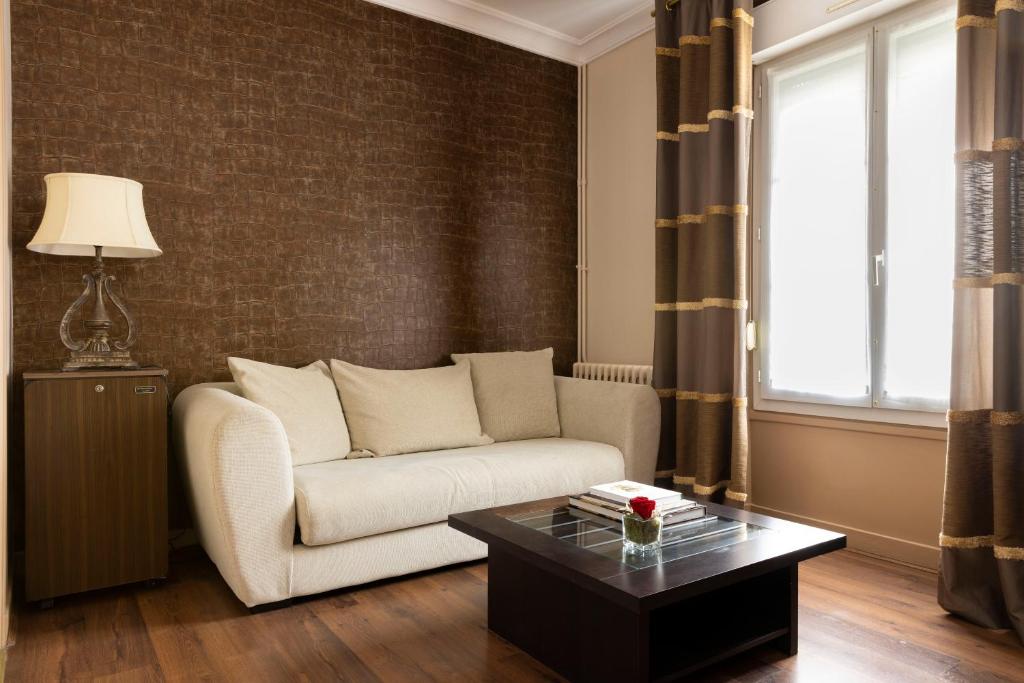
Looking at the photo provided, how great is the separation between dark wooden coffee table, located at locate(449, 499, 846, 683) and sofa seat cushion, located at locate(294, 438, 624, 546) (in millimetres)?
438

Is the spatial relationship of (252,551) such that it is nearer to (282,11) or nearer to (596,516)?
(596,516)

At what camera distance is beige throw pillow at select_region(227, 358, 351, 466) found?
270cm

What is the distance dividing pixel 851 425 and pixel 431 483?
5.92ft

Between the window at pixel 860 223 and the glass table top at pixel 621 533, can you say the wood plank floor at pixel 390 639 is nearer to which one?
the glass table top at pixel 621 533

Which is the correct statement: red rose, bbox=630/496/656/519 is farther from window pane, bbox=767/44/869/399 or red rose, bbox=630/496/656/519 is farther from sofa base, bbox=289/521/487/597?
window pane, bbox=767/44/869/399

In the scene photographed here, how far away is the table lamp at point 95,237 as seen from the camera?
235cm

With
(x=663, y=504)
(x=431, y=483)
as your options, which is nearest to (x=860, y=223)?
(x=663, y=504)

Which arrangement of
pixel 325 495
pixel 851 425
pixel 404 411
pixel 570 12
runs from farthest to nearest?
pixel 570 12 < pixel 404 411 < pixel 851 425 < pixel 325 495

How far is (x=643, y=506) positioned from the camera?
5.67 ft

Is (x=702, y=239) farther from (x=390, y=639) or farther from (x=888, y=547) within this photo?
(x=390, y=639)

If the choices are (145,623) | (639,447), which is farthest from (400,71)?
(145,623)

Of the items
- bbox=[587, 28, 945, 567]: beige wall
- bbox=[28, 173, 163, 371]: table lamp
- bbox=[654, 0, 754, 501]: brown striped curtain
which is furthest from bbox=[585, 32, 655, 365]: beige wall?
bbox=[28, 173, 163, 371]: table lamp

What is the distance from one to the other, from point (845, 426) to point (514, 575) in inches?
68.4

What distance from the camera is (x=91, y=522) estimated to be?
2361mm
